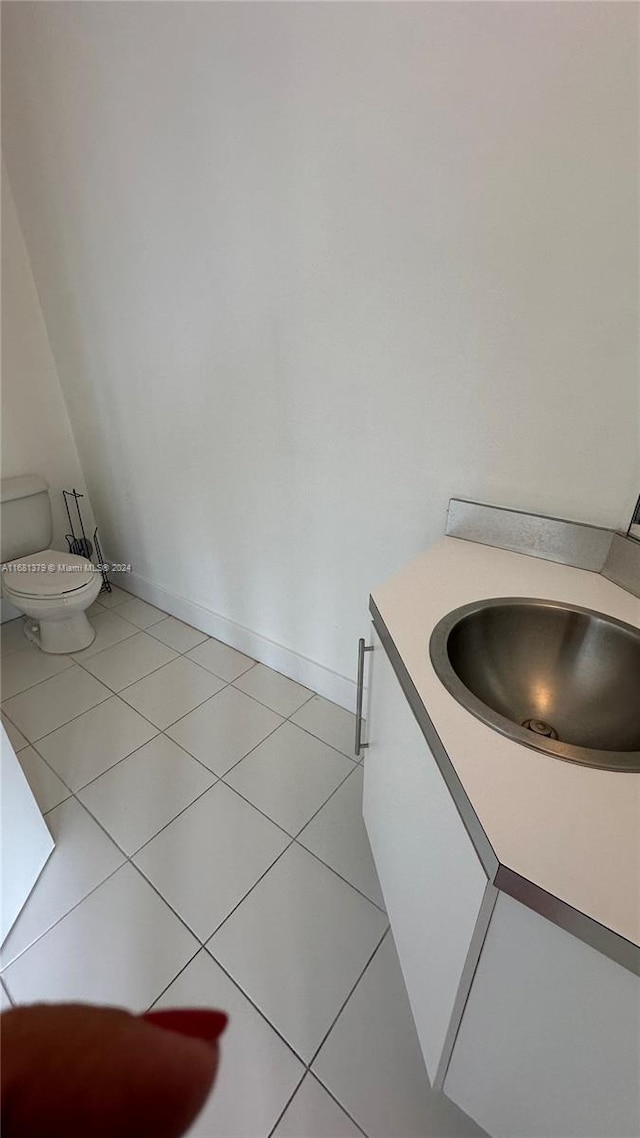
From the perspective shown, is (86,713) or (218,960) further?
(86,713)

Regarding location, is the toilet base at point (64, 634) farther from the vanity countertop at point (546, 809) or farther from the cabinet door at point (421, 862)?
the vanity countertop at point (546, 809)

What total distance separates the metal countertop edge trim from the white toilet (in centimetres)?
191

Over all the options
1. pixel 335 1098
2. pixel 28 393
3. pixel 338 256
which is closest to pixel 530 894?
pixel 335 1098

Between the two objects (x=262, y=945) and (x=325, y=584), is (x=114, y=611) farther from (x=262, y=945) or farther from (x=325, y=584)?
(x=262, y=945)

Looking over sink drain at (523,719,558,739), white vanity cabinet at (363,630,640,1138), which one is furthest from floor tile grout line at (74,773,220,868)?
sink drain at (523,719,558,739)

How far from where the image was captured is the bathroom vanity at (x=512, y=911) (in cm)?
50

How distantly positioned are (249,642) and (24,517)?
126 centimetres

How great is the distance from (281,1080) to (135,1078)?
1029 millimetres

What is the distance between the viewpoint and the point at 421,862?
2.63 feet

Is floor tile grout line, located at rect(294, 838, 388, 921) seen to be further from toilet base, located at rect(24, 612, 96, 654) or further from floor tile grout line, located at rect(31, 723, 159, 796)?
toilet base, located at rect(24, 612, 96, 654)

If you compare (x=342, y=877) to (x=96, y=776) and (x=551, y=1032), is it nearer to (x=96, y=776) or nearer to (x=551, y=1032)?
(x=551, y=1032)

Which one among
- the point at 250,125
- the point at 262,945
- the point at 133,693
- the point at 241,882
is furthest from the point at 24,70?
the point at 262,945

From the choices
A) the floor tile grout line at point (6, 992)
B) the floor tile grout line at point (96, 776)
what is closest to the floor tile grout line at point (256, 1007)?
the floor tile grout line at point (6, 992)

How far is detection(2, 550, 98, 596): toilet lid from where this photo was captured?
2043 millimetres
